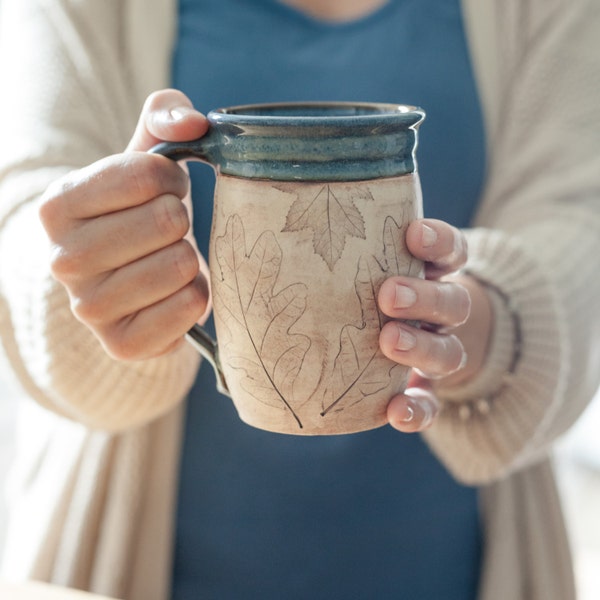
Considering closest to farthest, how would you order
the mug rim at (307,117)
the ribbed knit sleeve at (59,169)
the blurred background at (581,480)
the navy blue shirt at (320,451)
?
the mug rim at (307,117) → the ribbed knit sleeve at (59,169) → the navy blue shirt at (320,451) → the blurred background at (581,480)

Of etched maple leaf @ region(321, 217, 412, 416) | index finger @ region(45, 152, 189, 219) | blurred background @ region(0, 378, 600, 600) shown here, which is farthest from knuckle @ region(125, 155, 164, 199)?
blurred background @ region(0, 378, 600, 600)

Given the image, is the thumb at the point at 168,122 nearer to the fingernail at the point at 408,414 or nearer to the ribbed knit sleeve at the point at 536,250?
the fingernail at the point at 408,414

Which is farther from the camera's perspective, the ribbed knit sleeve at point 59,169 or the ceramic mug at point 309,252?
the ribbed knit sleeve at point 59,169

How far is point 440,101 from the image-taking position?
0.91 metres

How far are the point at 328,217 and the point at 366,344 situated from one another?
0.09m

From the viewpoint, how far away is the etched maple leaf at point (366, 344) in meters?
0.47

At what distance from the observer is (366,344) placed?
0.49 meters

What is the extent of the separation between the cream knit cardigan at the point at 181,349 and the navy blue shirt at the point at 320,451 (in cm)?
4

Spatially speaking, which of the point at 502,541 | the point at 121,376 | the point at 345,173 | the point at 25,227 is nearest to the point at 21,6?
the point at 25,227

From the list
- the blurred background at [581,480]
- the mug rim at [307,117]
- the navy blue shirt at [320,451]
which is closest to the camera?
the mug rim at [307,117]

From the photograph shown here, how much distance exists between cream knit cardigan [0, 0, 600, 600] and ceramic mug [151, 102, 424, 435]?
219 millimetres

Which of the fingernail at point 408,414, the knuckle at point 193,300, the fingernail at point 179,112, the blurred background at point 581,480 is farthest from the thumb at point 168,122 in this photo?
the blurred background at point 581,480

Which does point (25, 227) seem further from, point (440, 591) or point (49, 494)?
point (440, 591)

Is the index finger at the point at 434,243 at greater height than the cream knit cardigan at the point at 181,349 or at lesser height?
greater
